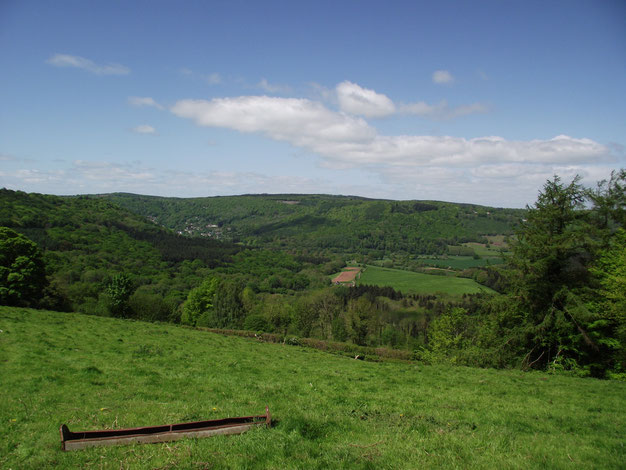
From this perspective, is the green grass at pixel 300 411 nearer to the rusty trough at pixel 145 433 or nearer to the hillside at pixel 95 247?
the rusty trough at pixel 145 433

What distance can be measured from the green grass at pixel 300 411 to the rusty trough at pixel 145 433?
6.8 inches

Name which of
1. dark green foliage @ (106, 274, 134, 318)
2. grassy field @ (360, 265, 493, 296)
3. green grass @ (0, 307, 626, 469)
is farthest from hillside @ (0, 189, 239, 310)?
grassy field @ (360, 265, 493, 296)

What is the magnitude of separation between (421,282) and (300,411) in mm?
142317

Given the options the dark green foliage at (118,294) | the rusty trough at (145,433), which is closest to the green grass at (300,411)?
the rusty trough at (145,433)

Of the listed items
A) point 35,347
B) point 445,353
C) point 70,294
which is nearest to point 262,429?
point 35,347

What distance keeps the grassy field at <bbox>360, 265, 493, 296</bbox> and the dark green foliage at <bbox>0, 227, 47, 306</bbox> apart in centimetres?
11579

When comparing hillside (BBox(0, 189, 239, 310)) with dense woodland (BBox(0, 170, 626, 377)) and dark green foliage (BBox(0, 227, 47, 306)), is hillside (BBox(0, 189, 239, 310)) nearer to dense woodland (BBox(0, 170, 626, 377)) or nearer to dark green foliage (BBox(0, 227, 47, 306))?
dense woodland (BBox(0, 170, 626, 377))

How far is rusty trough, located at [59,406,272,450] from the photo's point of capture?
614 centimetres

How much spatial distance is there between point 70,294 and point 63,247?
5543 centimetres

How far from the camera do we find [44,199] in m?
153

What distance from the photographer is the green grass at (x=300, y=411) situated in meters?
6.15

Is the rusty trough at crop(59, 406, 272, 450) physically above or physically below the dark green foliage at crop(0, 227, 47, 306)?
above

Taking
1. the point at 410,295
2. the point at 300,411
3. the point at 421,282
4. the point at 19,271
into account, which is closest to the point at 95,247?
the point at 19,271

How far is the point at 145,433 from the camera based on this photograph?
6.44 meters
